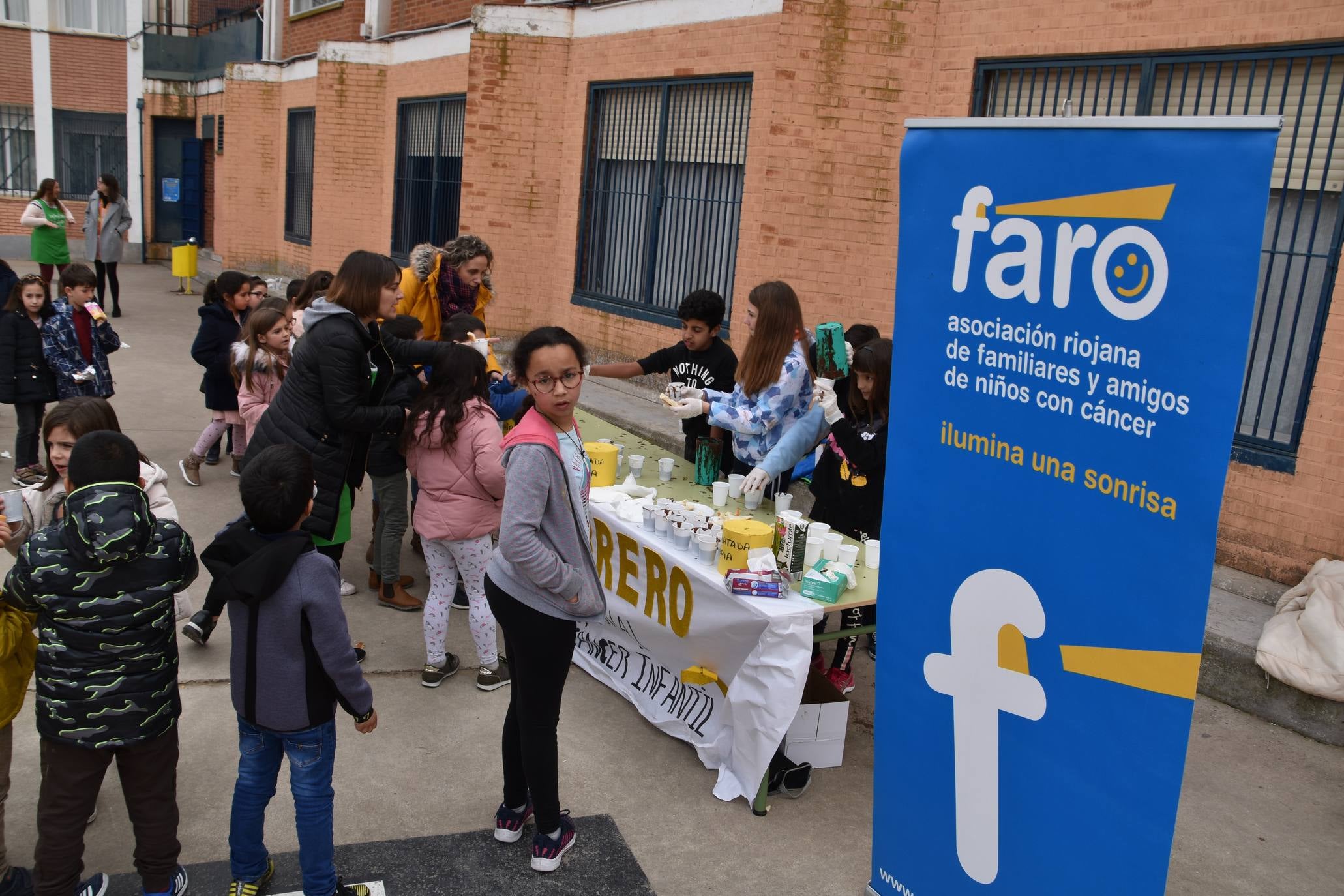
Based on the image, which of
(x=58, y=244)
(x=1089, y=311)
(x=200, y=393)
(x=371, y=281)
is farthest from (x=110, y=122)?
(x=1089, y=311)

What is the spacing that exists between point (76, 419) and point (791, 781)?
309cm

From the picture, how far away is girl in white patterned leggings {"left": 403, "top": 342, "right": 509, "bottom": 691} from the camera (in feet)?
16.7

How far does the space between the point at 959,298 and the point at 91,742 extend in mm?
2830

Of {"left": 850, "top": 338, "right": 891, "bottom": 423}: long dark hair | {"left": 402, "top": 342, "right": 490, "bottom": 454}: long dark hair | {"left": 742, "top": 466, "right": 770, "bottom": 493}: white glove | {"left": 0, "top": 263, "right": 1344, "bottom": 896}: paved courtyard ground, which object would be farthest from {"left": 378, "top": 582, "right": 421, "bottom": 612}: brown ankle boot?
{"left": 850, "top": 338, "right": 891, "bottom": 423}: long dark hair

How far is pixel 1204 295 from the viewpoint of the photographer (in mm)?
2156

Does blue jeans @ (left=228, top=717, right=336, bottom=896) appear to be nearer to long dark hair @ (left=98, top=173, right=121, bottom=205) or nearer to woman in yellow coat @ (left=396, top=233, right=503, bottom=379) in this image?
woman in yellow coat @ (left=396, top=233, right=503, bottom=379)

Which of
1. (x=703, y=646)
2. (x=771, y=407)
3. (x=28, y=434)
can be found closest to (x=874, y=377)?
(x=771, y=407)

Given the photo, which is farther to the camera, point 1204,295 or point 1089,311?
point 1089,311

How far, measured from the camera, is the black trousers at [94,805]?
124 inches

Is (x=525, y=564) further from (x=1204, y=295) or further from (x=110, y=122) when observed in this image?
(x=110, y=122)

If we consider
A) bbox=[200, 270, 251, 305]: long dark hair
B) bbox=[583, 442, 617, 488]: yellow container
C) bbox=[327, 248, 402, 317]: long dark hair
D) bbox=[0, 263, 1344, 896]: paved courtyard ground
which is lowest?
bbox=[0, 263, 1344, 896]: paved courtyard ground

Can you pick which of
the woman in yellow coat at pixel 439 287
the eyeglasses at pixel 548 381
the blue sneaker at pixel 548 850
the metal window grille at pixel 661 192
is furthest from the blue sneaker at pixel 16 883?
the metal window grille at pixel 661 192

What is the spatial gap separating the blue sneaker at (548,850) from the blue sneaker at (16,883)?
5.36 feet

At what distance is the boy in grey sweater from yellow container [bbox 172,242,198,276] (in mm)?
17948
